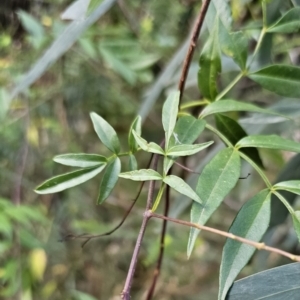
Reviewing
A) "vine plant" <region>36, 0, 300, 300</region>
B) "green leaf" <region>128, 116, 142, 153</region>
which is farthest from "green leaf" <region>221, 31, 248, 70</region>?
"green leaf" <region>128, 116, 142, 153</region>

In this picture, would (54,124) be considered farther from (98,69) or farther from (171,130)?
(171,130)

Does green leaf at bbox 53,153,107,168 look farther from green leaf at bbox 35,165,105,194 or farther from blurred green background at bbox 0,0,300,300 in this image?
blurred green background at bbox 0,0,300,300

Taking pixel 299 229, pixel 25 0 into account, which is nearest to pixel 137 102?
pixel 25 0

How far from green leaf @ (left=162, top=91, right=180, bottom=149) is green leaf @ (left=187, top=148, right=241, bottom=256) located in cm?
3

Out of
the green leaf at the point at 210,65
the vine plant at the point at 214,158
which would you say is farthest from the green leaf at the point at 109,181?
the green leaf at the point at 210,65

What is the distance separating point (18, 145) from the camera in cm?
91

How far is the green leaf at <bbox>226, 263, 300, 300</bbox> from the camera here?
9.8 inches

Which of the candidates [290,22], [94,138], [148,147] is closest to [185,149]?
[148,147]

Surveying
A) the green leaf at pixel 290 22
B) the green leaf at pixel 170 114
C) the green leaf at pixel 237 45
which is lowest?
the green leaf at pixel 170 114

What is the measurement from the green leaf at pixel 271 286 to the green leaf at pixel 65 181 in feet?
0.38

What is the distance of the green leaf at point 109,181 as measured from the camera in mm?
282

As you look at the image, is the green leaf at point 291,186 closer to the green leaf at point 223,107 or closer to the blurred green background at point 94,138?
the green leaf at point 223,107

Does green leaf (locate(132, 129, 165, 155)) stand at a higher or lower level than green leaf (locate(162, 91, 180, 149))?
lower

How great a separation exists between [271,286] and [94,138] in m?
0.79
